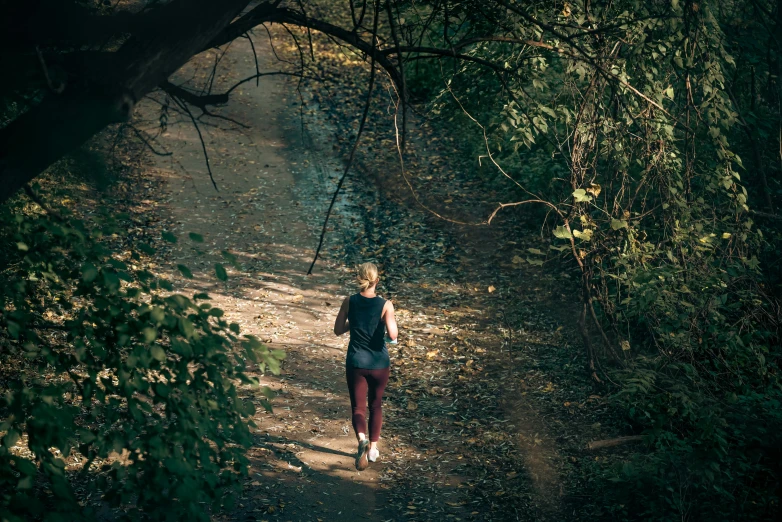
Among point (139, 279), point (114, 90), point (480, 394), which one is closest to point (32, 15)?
point (114, 90)

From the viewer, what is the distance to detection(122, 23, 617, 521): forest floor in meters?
6.53

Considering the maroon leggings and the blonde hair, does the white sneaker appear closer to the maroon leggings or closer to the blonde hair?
the maroon leggings

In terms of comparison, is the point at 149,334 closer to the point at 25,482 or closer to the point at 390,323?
the point at 25,482

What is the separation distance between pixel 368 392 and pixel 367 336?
599mm

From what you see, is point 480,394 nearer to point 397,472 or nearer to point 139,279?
point 397,472

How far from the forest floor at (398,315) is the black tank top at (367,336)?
119 centimetres

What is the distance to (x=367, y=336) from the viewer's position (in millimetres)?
6359

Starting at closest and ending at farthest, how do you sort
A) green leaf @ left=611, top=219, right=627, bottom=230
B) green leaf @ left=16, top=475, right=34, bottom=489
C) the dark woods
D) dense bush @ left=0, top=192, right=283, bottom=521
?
green leaf @ left=16, top=475, right=34, bottom=489
dense bush @ left=0, top=192, right=283, bottom=521
the dark woods
green leaf @ left=611, top=219, right=627, bottom=230

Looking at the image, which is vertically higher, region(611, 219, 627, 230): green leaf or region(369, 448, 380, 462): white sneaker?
region(611, 219, 627, 230): green leaf

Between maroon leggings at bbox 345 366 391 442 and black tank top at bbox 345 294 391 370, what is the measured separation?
8 centimetres

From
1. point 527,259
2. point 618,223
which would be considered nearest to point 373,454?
point 527,259

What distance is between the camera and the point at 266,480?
6.51 m

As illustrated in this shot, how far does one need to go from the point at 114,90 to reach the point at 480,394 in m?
5.65

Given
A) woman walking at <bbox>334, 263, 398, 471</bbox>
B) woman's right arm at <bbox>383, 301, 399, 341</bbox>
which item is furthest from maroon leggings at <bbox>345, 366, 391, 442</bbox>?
woman's right arm at <bbox>383, 301, 399, 341</bbox>
